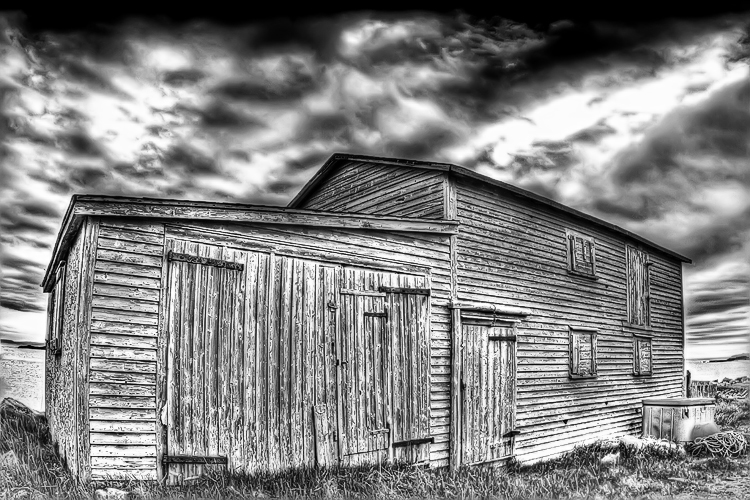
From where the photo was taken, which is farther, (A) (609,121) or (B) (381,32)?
(A) (609,121)

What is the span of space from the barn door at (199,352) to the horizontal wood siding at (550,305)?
4.45 meters

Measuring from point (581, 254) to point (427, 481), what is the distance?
779cm

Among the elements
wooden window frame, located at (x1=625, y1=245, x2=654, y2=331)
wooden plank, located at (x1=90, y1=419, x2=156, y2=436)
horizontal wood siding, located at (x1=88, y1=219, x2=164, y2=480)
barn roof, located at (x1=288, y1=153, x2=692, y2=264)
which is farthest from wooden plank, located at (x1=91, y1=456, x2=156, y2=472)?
wooden window frame, located at (x1=625, y1=245, x2=654, y2=331)

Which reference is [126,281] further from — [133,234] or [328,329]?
[328,329]

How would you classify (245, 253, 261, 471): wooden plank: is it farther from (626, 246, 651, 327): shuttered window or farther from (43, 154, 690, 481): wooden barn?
(626, 246, 651, 327): shuttered window

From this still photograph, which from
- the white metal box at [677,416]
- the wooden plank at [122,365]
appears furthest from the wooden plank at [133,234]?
the white metal box at [677,416]

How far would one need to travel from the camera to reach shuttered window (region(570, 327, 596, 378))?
44.6 feet

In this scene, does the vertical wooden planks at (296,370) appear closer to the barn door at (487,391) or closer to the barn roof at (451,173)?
the barn door at (487,391)

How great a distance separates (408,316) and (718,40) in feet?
18.9

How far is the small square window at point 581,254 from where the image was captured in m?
14.1

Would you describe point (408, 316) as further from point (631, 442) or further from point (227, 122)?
point (631, 442)

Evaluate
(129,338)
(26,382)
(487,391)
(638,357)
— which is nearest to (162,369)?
(129,338)

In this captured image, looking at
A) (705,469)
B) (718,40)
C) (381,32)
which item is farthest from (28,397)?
(718,40)

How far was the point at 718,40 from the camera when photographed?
7.83 m
